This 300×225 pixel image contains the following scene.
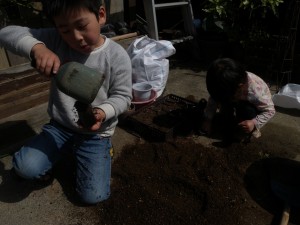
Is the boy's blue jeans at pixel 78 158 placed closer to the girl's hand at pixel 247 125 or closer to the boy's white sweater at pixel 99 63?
the boy's white sweater at pixel 99 63

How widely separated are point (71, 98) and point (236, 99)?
1.39 metres

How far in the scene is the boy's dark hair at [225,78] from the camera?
2404 millimetres

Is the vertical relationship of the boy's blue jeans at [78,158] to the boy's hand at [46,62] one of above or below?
below

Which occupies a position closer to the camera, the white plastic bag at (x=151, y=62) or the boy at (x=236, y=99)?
the boy at (x=236, y=99)

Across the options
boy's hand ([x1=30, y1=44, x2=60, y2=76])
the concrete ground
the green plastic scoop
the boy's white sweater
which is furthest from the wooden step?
the green plastic scoop

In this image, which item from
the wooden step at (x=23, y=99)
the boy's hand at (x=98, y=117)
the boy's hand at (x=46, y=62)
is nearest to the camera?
the boy's hand at (x=46, y=62)

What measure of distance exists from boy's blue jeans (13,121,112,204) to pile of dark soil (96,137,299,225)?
0.14 metres

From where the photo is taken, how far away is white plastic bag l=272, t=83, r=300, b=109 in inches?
135

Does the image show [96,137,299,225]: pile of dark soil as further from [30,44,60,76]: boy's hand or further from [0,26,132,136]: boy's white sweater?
[30,44,60,76]: boy's hand

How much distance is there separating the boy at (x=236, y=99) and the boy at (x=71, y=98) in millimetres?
746

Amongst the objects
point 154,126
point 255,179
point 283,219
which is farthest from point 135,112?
point 283,219

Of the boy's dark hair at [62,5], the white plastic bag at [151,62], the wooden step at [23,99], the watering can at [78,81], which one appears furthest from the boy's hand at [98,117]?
the wooden step at [23,99]

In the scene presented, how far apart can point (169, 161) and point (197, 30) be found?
321 cm

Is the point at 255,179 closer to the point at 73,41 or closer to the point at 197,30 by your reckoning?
the point at 73,41
